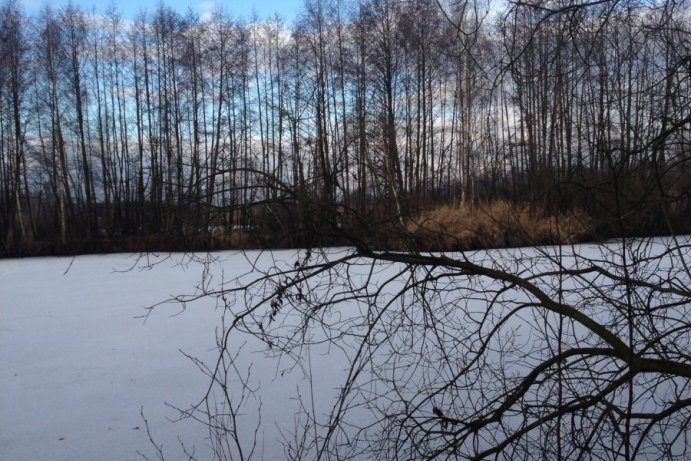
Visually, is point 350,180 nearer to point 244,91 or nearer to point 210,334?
point 210,334

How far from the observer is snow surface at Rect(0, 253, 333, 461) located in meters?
4.17

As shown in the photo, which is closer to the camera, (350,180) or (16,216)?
(350,180)

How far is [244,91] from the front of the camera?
3306 cm

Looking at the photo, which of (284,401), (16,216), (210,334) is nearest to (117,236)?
(16,216)

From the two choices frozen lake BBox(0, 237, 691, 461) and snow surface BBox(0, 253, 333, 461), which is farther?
snow surface BBox(0, 253, 333, 461)

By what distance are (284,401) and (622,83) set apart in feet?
11.1

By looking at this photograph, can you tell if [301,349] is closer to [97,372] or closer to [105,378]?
[105,378]

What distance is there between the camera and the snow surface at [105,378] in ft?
13.7

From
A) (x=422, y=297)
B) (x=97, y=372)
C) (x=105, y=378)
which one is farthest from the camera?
(x=97, y=372)

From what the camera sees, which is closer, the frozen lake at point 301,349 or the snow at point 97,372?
the frozen lake at point 301,349

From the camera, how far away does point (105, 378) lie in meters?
5.79

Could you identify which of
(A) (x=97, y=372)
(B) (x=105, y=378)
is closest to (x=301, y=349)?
(B) (x=105, y=378)

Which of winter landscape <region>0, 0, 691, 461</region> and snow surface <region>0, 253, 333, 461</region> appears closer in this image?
winter landscape <region>0, 0, 691, 461</region>

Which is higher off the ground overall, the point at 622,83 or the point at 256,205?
the point at 622,83
